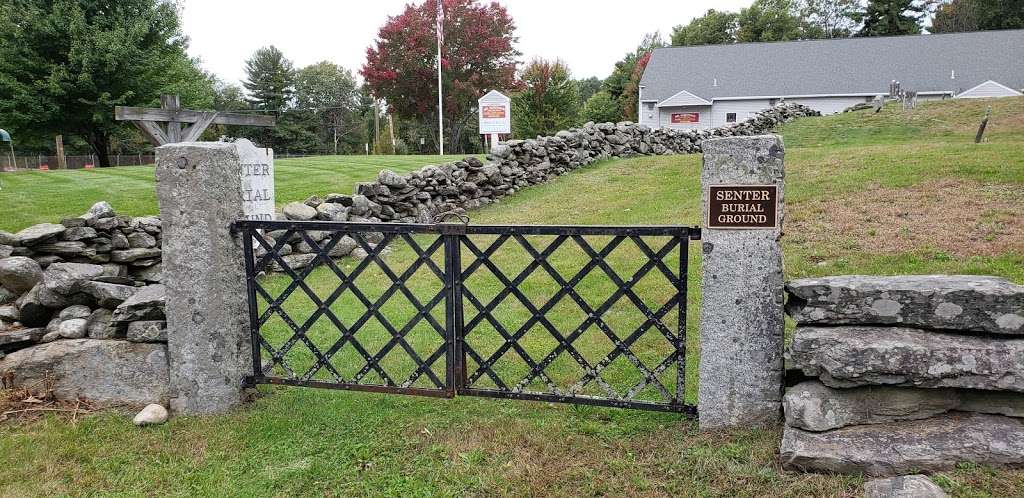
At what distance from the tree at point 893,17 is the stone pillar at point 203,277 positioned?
60.5 metres

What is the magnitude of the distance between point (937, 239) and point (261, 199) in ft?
27.0

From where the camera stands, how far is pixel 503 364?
17.5 feet

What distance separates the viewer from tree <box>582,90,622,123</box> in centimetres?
4553

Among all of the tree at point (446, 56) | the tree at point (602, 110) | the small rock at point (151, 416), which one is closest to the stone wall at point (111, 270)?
the small rock at point (151, 416)

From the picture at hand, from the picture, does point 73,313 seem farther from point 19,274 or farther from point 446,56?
point 446,56

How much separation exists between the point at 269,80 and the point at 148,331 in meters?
52.2

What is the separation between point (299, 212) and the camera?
899cm

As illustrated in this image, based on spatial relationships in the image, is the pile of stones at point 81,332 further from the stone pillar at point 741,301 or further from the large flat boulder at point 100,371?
the stone pillar at point 741,301

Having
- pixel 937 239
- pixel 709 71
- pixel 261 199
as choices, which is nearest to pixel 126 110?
pixel 261 199

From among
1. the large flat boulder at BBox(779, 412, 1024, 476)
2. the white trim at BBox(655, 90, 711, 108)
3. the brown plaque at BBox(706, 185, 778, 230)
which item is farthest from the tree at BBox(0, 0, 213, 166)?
the white trim at BBox(655, 90, 711, 108)

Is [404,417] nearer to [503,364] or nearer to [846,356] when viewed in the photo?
[503,364]

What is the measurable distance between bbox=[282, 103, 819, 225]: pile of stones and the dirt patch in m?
5.81

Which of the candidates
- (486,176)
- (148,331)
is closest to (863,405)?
(148,331)

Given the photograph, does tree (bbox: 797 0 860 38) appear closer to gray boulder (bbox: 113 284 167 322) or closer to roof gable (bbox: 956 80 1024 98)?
roof gable (bbox: 956 80 1024 98)
